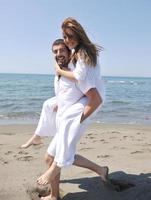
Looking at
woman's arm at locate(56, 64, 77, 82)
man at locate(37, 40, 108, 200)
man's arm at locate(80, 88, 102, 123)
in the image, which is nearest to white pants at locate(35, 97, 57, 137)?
man at locate(37, 40, 108, 200)

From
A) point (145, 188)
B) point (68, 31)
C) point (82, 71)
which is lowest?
point (145, 188)

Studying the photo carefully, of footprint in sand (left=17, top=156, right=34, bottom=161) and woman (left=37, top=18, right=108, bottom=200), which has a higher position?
woman (left=37, top=18, right=108, bottom=200)

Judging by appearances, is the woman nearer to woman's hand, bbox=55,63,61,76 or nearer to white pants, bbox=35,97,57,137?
woman's hand, bbox=55,63,61,76

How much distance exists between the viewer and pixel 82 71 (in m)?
3.95

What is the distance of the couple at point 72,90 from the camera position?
13.1 ft

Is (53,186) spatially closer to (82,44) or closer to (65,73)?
(65,73)

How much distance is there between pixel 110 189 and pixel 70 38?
1863 millimetres

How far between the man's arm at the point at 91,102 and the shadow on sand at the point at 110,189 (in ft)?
3.32

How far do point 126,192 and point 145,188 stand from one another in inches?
8.9

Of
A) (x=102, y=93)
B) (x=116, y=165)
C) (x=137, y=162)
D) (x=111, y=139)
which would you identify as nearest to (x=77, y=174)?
(x=116, y=165)

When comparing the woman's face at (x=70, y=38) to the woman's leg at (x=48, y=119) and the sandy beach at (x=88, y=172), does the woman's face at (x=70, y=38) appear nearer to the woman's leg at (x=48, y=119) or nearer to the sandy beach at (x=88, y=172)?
the woman's leg at (x=48, y=119)

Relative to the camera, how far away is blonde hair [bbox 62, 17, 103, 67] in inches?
158

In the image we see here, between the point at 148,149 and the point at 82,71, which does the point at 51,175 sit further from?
the point at 148,149

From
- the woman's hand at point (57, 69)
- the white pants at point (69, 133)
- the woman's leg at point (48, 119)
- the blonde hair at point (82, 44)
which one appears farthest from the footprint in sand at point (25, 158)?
the blonde hair at point (82, 44)
